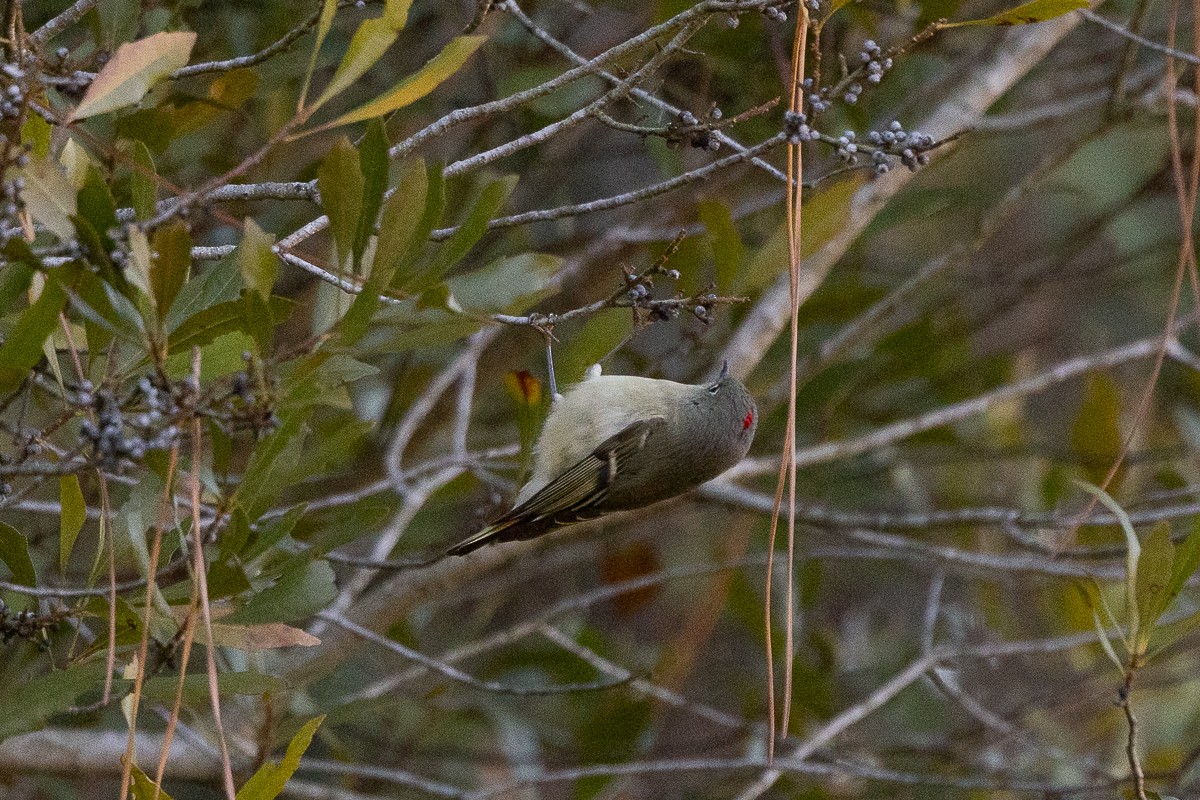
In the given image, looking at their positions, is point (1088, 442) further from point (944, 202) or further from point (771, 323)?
point (771, 323)

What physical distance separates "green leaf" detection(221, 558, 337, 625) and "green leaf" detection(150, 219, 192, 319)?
54cm

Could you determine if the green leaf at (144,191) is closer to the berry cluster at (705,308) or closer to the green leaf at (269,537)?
the green leaf at (269,537)

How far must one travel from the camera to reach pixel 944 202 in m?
4.23

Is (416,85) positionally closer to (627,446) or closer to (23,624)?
(23,624)

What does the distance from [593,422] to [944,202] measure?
1.61m

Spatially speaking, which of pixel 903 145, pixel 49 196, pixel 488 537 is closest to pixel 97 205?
pixel 49 196

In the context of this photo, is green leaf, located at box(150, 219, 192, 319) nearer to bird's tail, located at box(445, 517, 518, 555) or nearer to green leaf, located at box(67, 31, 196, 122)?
green leaf, located at box(67, 31, 196, 122)

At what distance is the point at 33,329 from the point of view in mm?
1546

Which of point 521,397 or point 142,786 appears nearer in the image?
point 142,786

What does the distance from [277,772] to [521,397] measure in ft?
3.01

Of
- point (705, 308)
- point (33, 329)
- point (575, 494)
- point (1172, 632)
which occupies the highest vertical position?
point (33, 329)

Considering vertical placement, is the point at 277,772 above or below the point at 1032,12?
below

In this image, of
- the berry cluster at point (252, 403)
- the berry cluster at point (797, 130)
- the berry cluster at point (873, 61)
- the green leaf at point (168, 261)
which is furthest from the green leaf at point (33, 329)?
the berry cluster at point (873, 61)

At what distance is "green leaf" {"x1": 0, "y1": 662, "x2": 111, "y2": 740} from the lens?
1673mm
